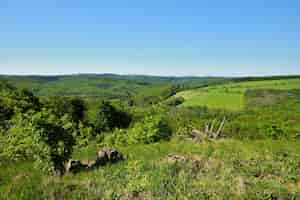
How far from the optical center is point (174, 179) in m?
10.2

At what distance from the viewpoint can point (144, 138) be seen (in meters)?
31.9

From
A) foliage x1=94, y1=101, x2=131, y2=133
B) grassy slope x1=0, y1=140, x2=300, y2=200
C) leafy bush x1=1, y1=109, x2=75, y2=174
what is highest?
leafy bush x1=1, y1=109, x2=75, y2=174

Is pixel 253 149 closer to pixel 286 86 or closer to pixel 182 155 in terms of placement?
pixel 182 155

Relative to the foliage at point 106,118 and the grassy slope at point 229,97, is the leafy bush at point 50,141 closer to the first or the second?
the foliage at point 106,118

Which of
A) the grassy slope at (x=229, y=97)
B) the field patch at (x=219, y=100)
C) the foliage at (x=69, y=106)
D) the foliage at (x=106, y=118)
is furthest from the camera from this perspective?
the grassy slope at (x=229, y=97)

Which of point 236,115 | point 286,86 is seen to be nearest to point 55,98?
point 236,115

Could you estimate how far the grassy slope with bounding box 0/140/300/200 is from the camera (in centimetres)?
907

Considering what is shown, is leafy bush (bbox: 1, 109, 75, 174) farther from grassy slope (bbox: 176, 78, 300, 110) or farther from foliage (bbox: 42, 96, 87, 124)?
grassy slope (bbox: 176, 78, 300, 110)

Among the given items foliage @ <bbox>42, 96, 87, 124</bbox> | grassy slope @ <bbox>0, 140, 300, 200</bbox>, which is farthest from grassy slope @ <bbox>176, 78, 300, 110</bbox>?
grassy slope @ <bbox>0, 140, 300, 200</bbox>

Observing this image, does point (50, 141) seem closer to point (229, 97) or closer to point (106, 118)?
point (106, 118)

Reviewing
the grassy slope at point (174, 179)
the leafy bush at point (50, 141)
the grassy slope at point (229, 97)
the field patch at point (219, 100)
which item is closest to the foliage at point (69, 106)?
the field patch at point (219, 100)

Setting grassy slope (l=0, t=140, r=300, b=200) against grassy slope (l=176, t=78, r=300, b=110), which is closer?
grassy slope (l=0, t=140, r=300, b=200)

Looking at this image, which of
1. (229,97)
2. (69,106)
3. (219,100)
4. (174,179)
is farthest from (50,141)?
(229,97)

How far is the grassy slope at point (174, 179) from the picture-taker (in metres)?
9.07
